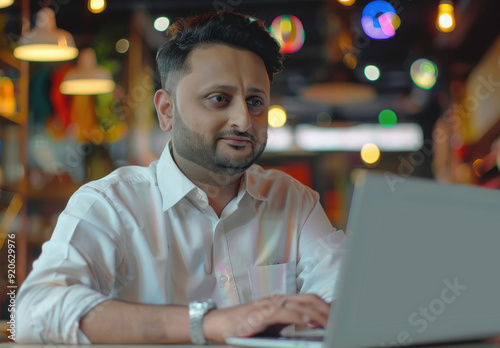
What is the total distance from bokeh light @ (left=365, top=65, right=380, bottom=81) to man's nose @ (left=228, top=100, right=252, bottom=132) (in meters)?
8.52

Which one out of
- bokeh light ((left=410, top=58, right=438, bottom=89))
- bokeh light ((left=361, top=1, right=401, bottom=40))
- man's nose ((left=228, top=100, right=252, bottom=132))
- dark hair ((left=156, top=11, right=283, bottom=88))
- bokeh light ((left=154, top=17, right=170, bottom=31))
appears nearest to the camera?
man's nose ((left=228, top=100, right=252, bottom=132))

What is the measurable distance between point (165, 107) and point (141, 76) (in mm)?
5157

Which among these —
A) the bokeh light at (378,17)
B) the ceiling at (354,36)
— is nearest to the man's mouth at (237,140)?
the ceiling at (354,36)

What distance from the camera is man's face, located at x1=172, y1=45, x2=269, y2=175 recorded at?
186 centimetres

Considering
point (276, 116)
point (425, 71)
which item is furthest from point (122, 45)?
point (425, 71)

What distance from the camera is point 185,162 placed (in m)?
1.98

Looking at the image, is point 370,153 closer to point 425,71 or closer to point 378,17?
point 425,71

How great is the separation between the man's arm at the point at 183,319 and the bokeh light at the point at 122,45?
578 centimetres

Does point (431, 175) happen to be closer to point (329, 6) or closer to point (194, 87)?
point (329, 6)

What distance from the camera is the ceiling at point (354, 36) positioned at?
613 centimetres

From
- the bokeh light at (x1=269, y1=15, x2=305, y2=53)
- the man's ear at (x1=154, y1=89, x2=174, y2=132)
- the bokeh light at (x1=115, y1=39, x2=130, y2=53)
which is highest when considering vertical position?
the bokeh light at (x1=115, y1=39, x2=130, y2=53)

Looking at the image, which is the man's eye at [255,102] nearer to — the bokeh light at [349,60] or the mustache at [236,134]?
the mustache at [236,134]

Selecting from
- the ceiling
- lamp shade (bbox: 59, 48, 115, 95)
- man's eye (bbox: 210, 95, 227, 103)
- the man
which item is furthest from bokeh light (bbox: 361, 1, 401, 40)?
man's eye (bbox: 210, 95, 227, 103)

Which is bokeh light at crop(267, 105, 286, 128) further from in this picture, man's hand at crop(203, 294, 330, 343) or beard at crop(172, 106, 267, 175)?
man's hand at crop(203, 294, 330, 343)
